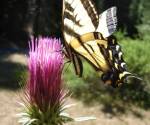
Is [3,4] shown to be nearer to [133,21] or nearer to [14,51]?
[14,51]

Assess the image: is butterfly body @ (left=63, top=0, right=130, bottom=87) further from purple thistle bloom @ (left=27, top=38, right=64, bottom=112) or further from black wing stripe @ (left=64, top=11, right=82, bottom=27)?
purple thistle bloom @ (left=27, top=38, right=64, bottom=112)

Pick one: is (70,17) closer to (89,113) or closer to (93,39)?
(93,39)

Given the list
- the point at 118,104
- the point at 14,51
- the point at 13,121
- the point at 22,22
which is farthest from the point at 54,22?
the point at 13,121

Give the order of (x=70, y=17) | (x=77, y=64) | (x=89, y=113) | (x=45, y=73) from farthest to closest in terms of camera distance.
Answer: (x=89, y=113) < (x=77, y=64) < (x=70, y=17) < (x=45, y=73)

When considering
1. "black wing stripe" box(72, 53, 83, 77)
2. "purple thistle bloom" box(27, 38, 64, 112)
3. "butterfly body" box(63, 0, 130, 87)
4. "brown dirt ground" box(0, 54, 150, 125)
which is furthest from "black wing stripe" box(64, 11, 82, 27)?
"brown dirt ground" box(0, 54, 150, 125)

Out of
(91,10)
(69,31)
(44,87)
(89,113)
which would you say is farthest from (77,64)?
(89,113)
